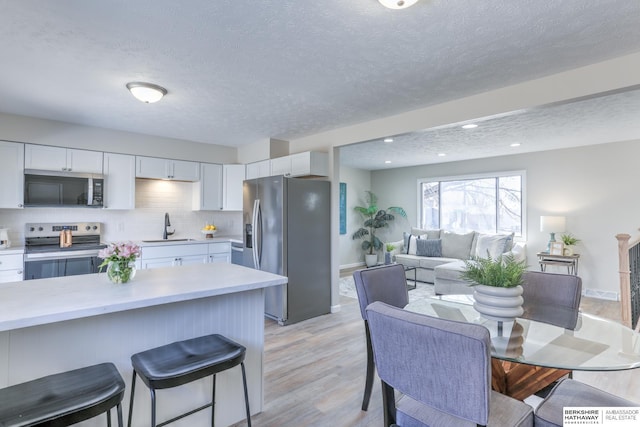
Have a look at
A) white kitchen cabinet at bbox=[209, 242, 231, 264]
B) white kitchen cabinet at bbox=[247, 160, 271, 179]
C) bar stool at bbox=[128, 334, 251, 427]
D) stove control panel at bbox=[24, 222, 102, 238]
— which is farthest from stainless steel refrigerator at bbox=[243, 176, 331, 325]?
bar stool at bbox=[128, 334, 251, 427]

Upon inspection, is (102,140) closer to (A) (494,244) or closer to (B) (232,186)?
(B) (232,186)

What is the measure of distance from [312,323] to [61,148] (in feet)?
12.2

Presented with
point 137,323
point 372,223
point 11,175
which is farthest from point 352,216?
point 137,323

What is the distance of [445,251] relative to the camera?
6.48 metres

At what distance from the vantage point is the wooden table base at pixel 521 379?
1.84 m

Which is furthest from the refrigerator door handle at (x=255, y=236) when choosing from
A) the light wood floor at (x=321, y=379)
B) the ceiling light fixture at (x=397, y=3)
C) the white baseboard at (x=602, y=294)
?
the white baseboard at (x=602, y=294)

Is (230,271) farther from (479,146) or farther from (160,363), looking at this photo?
(479,146)

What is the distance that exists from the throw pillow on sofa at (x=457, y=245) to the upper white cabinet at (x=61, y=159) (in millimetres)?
5962

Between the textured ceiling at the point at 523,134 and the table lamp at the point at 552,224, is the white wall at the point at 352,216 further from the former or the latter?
the table lamp at the point at 552,224

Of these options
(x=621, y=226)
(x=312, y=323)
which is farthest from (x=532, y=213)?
(x=312, y=323)

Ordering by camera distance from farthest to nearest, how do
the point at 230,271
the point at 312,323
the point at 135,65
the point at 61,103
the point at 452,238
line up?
the point at 452,238, the point at 312,323, the point at 61,103, the point at 135,65, the point at 230,271

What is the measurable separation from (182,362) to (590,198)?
6.40 meters

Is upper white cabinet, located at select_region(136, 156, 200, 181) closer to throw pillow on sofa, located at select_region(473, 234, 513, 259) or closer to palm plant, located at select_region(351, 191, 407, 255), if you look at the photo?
palm plant, located at select_region(351, 191, 407, 255)

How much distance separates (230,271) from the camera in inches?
87.0
